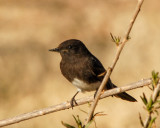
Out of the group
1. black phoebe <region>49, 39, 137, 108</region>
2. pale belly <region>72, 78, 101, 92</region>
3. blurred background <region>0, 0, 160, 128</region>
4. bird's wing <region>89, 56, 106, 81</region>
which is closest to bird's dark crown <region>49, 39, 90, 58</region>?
black phoebe <region>49, 39, 137, 108</region>

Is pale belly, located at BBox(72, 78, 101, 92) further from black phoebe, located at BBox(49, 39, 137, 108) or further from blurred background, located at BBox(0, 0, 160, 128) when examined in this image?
blurred background, located at BBox(0, 0, 160, 128)

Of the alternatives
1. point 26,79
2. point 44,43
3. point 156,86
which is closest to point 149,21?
point 44,43

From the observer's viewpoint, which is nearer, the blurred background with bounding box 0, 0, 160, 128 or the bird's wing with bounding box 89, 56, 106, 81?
the bird's wing with bounding box 89, 56, 106, 81

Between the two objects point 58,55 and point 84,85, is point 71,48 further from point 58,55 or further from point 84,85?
point 58,55

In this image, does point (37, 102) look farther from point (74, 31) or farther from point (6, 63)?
point (74, 31)


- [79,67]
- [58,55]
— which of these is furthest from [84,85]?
[58,55]

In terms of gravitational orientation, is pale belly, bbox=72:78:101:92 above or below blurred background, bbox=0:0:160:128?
above
